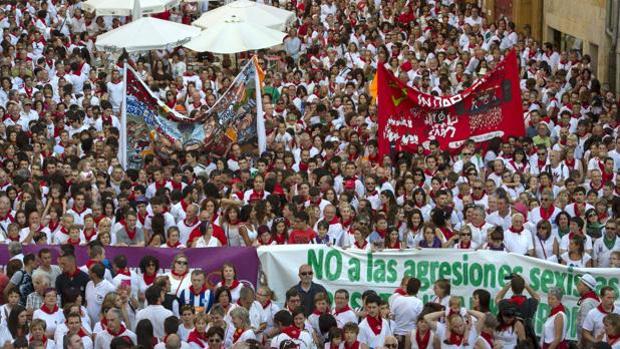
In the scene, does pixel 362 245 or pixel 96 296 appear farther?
pixel 362 245

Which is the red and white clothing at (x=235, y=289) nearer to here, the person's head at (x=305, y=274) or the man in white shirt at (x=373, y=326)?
the person's head at (x=305, y=274)

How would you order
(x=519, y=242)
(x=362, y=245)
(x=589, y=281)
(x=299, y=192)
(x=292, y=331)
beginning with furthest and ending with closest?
(x=299, y=192) → (x=519, y=242) → (x=362, y=245) → (x=589, y=281) → (x=292, y=331)

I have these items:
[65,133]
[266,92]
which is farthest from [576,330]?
[266,92]

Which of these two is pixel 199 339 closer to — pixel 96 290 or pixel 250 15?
pixel 96 290

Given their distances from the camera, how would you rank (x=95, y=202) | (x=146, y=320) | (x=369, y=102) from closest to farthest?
(x=146, y=320)
(x=95, y=202)
(x=369, y=102)

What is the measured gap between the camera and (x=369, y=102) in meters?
25.9

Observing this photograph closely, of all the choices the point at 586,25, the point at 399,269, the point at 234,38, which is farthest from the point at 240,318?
the point at 586,25

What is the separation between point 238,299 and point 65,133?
8.24 meters

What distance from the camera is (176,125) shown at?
23.4m

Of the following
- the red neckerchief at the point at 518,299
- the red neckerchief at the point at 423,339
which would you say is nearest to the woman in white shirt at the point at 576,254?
the red neckerchief at the point at 518,299

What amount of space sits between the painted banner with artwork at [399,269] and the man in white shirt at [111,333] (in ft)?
8.04

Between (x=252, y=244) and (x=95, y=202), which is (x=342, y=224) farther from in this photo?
(x=95, y=202)

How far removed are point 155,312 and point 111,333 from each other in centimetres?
54

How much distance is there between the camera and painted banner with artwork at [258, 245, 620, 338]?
16906mm
